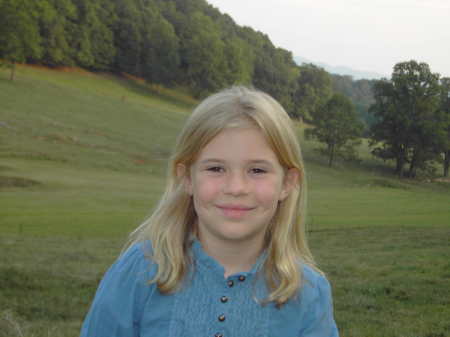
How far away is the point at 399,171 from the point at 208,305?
59.8 meters

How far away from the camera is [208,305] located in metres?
2.71

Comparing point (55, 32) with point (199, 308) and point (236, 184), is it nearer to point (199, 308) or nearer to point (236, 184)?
point (236, 184)

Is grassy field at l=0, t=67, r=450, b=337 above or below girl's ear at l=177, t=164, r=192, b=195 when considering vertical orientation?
below

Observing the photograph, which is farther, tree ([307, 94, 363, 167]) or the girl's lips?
tree ([307, 94, 363, 167])

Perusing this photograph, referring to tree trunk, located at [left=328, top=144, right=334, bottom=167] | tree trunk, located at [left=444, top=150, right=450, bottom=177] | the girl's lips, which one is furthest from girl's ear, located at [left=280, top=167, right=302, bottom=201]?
A: tree trunk, located at [left=444, top=150, right=450, bottom=177]

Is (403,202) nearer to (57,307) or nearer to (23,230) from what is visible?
(23,230)

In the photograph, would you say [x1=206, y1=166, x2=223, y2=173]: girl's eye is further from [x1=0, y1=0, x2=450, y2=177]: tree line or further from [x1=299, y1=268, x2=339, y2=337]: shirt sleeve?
[x1=0, y1=0, x2=450, y2=177]: tree line

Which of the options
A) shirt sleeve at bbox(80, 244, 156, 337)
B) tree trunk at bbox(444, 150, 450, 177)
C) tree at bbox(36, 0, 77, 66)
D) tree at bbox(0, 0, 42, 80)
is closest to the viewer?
shirt sleeve at bbox(80, 244, 156, 337)

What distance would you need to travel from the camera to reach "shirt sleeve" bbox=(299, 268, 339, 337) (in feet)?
8.95

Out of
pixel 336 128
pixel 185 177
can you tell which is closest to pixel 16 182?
pixel 185 177

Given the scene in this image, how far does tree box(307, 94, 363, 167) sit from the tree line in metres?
0.11

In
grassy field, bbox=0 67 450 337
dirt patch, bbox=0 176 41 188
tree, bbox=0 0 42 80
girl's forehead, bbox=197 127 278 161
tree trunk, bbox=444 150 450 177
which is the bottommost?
dirt patch, bbox=0 176 41 188

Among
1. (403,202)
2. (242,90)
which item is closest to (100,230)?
(242,90)

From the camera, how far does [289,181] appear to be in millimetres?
3043
